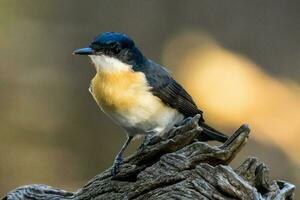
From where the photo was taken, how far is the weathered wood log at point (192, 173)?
4.15 m

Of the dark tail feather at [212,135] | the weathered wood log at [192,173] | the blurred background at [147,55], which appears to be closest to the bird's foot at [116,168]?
the weathered wood log at [192,173]

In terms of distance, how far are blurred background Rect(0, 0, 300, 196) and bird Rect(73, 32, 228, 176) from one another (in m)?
4.13

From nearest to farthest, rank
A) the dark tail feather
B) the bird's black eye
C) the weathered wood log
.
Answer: the weathered wood log
the bird's black eye
the dark tail feather

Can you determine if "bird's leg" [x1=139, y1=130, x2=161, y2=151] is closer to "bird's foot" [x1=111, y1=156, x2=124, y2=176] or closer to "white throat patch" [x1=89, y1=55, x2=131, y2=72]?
"bird's foot" [x1=111, y1=156, x2=124, y2=176]

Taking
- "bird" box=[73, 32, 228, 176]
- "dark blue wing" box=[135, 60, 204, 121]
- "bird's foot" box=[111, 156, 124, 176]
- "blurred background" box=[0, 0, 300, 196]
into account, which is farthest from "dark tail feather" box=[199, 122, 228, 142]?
"blurred background" box=[0, 0, 300, 196]

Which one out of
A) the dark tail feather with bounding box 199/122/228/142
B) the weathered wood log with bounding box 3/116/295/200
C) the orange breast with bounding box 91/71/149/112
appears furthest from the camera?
the dark tail feather with bounding box 199/122/228/142

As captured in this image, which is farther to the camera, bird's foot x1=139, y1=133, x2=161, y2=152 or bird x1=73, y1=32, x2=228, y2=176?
bird x1=73, y1=32, x2=228, y2=176

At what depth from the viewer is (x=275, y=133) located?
966 centimetres

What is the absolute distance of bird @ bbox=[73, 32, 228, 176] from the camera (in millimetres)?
5066

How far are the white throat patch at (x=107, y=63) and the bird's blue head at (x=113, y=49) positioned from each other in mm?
13

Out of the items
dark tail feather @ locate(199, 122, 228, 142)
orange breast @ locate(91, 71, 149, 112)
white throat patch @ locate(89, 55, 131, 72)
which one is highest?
white throat patch @ locate(89, 55, 131, 72)

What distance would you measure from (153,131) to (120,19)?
531cm

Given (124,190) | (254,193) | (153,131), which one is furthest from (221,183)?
(153,131)

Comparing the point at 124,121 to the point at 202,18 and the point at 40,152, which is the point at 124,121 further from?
the point at 202,18
